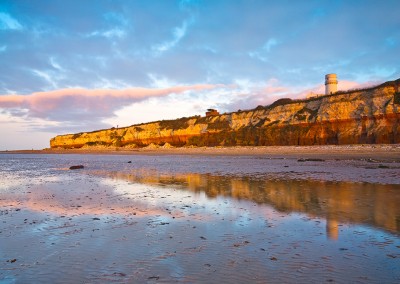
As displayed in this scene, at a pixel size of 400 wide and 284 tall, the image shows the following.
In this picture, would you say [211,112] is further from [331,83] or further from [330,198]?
[330,198]

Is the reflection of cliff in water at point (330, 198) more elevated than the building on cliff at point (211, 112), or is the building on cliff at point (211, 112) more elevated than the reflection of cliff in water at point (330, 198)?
the building on cliff at point (211, 112)

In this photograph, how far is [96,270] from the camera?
405 centimetres

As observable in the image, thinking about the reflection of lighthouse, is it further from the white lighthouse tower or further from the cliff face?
the white lighthouse tower

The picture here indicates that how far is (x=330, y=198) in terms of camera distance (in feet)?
29.2

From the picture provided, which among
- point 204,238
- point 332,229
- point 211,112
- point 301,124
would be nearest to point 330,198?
point 332,229

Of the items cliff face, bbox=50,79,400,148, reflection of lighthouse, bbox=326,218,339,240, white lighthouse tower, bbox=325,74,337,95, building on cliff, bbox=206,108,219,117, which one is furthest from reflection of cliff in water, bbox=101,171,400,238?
building on cliff, bbox=206,108,219,117

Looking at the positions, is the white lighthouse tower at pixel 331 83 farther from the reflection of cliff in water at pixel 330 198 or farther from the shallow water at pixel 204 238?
the shallow water at pixel 204 238

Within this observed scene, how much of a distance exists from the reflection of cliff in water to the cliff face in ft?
83.7

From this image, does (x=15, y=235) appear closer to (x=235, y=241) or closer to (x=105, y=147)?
(x=235, y=241)

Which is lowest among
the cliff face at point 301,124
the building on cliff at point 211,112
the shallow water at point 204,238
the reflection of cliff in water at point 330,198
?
the reflection of cliff in water at point 330,198

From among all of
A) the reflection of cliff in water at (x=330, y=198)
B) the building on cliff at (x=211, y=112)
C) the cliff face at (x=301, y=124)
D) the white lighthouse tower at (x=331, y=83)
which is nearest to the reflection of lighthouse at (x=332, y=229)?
the reflection of cliff in water at (x=330, y=198)

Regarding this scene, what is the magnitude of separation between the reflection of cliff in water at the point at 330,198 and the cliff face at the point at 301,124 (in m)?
25.5

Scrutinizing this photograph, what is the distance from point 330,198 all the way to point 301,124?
34874 millimetres

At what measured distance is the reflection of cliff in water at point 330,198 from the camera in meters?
6.52
